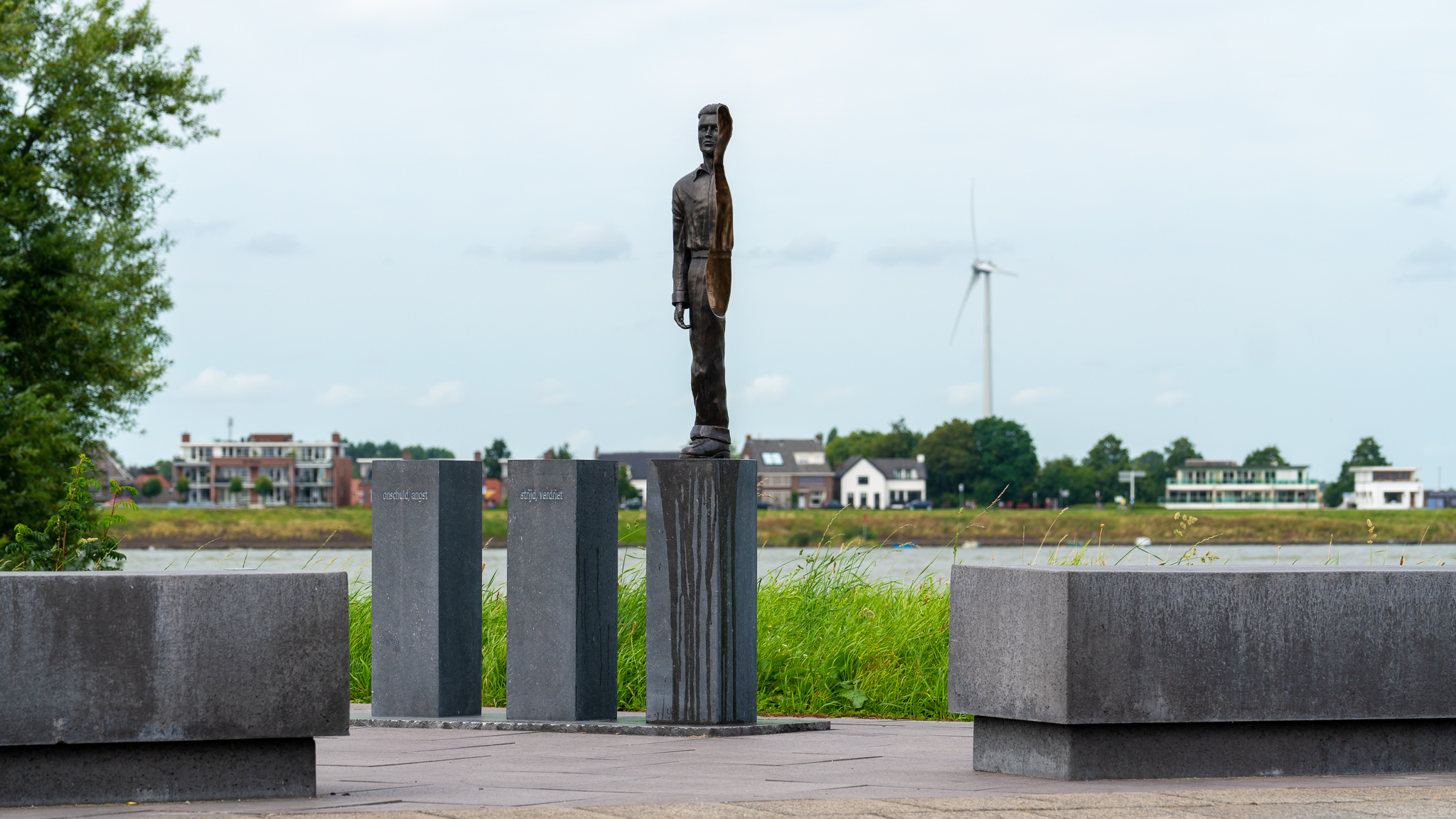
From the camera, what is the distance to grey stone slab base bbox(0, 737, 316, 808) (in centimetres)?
603

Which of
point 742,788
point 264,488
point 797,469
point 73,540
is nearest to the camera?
point 742,788

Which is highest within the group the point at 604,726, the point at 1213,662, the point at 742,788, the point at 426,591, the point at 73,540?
the point at 73,540

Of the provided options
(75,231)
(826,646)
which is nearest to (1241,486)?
(75,231)

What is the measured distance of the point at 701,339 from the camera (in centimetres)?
956

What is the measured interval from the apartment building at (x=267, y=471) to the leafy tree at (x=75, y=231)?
131m

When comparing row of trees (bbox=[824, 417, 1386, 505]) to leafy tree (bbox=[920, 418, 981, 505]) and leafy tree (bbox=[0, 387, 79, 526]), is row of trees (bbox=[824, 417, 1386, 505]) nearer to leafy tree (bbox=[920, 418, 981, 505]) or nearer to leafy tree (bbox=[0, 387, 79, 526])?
leafy tree (bbox=[920, 418, 981, 505])

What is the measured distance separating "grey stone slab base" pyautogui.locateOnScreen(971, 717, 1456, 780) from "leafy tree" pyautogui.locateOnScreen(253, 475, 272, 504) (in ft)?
523

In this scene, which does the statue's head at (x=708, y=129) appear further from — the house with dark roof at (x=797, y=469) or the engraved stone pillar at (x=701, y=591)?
the house with dark roof at (x=797, y=469)

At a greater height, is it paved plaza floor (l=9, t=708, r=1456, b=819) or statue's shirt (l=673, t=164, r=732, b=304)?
statue's shirt (l=673, t=164, r=732, b=304)

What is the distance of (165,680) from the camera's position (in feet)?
19.9

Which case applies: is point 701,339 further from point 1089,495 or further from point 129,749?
point 1089,495

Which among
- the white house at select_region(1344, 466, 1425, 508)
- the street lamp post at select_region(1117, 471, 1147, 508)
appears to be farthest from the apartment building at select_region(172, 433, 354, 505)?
the white house at select_region(1344, 466, 1425, 508)

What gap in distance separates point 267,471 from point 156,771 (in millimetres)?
170762

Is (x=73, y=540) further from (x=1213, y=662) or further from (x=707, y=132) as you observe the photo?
(x=1213, y=662)
